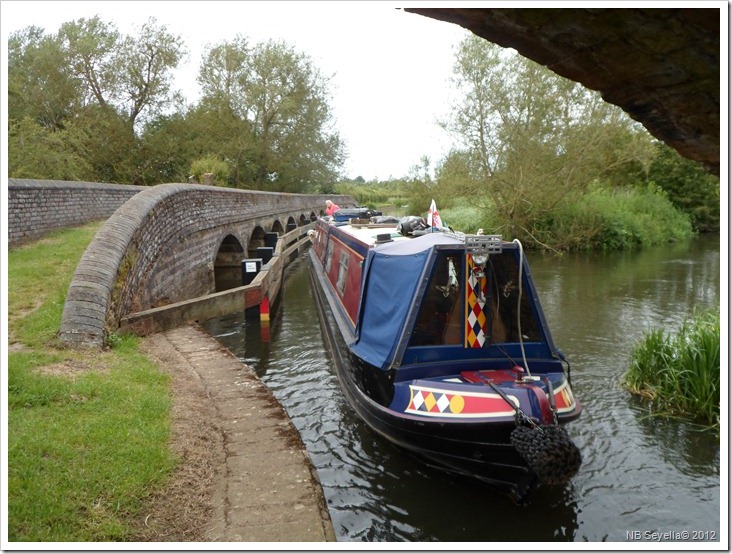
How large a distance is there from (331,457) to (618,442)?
3.11m

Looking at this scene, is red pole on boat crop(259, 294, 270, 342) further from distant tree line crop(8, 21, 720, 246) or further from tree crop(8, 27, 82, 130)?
tree crop(8, 27, 82, 130)

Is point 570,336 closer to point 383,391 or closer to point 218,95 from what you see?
point 383,391

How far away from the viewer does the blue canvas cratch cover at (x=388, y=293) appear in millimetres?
5000

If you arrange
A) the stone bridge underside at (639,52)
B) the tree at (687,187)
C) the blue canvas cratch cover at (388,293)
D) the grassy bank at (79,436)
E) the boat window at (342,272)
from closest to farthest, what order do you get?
the stone bridge underside at (639,52) < the grassy bank at (79,436) < the blue canvas cratch cover at (388,293) < the boat window at (342,272) < the tree at (687,187)

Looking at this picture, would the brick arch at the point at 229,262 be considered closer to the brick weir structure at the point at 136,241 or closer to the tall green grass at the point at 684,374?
the brick weir structure at the point at 136,241

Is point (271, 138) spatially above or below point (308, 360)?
above

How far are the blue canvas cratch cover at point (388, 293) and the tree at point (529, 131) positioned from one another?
14.9 m

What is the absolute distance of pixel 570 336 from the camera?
9.69m

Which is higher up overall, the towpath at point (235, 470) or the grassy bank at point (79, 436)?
the grassy bank at point (79, 436)

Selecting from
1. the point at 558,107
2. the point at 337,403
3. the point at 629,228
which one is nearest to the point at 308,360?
the point at 337,403

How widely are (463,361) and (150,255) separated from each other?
19.8ft

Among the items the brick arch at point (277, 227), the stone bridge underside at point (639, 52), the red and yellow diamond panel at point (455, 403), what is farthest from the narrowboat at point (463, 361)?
the brick arch at point (277, 227)

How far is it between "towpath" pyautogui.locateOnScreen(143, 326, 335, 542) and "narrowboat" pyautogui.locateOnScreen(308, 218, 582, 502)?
3.49 feet
